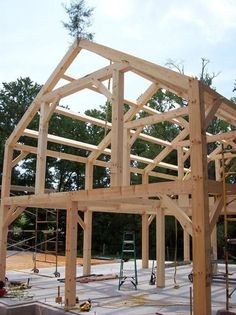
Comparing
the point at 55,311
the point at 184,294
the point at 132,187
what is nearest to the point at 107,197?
the point at 132,187

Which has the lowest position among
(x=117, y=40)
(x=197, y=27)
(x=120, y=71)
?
(x=120, y=71)

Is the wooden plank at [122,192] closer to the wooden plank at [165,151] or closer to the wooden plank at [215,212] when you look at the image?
the wooden plank at [215,212]

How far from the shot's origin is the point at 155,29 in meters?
11.5

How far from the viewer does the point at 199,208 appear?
19.0 feet

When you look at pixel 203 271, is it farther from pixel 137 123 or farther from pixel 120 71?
pixel 137 123

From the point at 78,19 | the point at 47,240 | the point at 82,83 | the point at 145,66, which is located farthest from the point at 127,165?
the point at 47,240

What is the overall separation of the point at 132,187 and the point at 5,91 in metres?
30.1

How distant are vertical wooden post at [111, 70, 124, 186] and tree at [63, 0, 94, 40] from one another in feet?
6.47

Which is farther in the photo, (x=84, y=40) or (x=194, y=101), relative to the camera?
(x=84, y=40)

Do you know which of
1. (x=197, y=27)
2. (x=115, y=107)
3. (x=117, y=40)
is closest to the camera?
(x=115, y=107)

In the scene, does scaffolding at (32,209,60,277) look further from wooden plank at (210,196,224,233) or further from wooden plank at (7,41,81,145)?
wooden plank at (210,196,224,233)

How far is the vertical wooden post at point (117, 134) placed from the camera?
759 centimetres

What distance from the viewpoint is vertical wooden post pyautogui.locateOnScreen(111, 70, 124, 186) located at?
7594 millimetres

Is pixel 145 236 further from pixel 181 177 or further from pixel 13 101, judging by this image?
pixel 13 101
